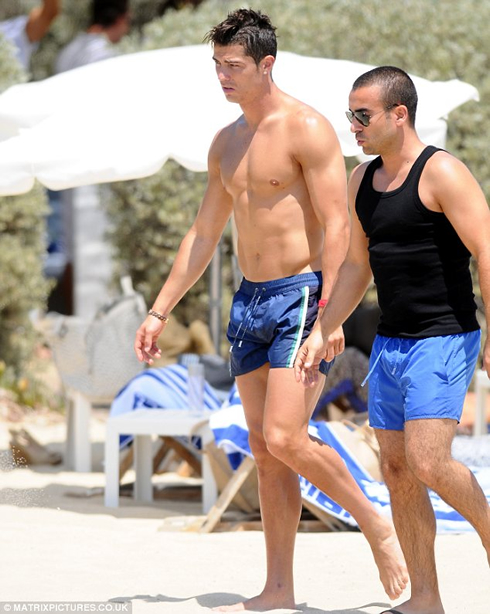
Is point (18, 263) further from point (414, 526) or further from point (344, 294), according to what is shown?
point (414, 526)

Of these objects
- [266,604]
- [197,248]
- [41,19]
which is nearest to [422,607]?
[266,604]

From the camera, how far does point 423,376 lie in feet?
11.2

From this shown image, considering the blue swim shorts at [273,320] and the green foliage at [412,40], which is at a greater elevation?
the green foliage at [412,40]

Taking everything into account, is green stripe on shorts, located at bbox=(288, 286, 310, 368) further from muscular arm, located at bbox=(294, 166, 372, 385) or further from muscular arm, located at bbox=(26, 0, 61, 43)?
muscular arm, located at bbox=(26, 0, 61, 43)

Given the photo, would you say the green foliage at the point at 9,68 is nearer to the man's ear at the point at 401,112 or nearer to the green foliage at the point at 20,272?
the green foliage at the point at 20,272

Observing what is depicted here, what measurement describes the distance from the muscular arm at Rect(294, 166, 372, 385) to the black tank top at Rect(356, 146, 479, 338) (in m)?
0.15

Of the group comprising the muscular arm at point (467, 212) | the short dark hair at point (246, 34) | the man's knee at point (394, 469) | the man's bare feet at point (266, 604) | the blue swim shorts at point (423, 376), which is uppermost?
the short dark hair at point (246, 34)

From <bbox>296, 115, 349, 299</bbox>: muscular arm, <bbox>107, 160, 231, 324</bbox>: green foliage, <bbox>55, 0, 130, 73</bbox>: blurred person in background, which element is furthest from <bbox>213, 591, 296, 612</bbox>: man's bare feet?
<bbox>55, 0, 130, 73</bbox>: blurred person in background

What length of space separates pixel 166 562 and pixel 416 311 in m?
1.84

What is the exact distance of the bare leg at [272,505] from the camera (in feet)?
12.7

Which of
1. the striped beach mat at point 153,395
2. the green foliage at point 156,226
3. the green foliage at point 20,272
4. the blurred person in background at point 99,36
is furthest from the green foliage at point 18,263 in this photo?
the striped beach mat at point 153,395

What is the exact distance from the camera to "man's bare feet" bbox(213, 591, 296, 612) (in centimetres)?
387

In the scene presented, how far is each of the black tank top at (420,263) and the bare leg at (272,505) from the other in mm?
595

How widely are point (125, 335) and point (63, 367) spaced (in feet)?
1.41
